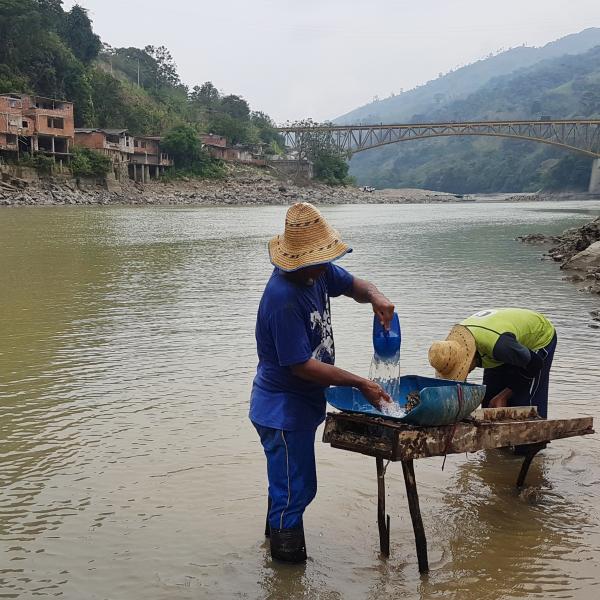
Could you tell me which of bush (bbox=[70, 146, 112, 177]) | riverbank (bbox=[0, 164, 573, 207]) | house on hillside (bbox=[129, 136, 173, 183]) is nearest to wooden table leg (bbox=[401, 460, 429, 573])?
riverbank (bbox=[0, 164, 573, 207])

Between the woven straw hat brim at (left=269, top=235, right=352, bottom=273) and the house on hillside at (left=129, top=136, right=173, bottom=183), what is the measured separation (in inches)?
2733

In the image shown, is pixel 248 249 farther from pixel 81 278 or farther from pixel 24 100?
pixel 24 100

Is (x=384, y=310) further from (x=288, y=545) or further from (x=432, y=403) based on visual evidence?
(x=288, y=545)

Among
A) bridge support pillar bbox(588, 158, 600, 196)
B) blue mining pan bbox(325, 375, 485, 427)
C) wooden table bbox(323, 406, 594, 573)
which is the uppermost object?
bridge support pillar bbox(588, 158, 600, 196)

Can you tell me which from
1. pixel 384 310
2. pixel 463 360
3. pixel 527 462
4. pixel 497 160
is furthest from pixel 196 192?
pixel 497 160

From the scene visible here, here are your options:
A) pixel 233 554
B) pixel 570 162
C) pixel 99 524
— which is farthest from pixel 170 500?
pixel 570 162

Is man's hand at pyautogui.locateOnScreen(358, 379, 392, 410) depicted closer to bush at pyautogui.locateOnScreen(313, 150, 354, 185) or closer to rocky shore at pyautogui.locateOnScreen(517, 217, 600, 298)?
rocky shore at pyautogui.locateOnScreen(517, 217, 600, 298)

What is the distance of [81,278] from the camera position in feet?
49.1

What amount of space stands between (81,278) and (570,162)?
110 meters

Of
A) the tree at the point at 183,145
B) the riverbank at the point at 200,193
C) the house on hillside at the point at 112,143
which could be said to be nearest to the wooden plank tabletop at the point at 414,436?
the riverbank at the point at 200,193

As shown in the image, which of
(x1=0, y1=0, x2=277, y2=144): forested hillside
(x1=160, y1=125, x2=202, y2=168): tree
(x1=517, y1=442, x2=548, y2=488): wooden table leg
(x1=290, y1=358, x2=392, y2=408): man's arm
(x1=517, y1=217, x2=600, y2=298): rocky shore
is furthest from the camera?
(x1=160, y1=125, x2=202, y2=168): tree

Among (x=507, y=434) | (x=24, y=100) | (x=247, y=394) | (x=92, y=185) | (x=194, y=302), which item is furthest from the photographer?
(x=92, y=185)

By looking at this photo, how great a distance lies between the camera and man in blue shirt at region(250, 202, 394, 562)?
3.29 meters

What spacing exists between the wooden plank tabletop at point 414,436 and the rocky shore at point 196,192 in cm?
4613
